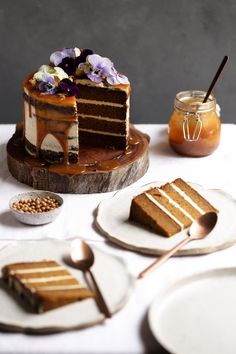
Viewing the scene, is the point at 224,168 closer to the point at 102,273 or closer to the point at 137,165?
the point at 137,165

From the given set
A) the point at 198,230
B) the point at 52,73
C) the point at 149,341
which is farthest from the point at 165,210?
the point at 52,73

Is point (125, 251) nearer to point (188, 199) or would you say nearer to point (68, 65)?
point (188, 199)

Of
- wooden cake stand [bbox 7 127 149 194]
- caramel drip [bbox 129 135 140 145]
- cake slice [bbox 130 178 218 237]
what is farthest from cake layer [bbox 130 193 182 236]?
caramel drip [bbox 129 135 140 145]

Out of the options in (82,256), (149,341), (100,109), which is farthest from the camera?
(100,109)

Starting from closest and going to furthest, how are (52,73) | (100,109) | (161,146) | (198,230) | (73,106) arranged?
(198,230) < (73,106) < (52,73) < (100,109) < (161,146)

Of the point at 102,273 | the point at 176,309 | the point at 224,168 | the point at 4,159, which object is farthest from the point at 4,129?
the point at 176,309

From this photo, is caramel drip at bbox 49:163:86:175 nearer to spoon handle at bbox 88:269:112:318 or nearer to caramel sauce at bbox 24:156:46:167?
caramel sauce at bbox 24:156:46:167

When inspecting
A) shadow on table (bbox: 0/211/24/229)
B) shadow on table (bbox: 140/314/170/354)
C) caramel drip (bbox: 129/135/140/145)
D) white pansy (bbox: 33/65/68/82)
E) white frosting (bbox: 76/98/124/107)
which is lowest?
shadow on table (bbox: 0/211/24/229)
